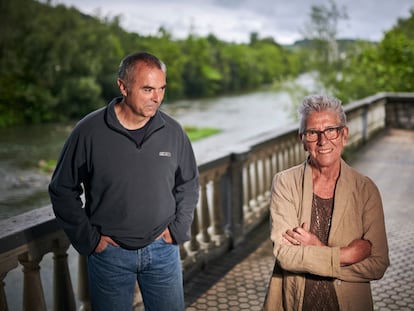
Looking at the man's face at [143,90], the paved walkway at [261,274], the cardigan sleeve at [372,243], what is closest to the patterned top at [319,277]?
the cardigan sleeve at [372,243]

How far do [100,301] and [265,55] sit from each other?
98013mm

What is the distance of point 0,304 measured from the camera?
82.6 inches

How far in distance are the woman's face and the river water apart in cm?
429

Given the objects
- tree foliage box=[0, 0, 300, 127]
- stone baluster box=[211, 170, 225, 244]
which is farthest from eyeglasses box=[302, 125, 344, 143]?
tree foliage box=[0, 0, 300, 127]

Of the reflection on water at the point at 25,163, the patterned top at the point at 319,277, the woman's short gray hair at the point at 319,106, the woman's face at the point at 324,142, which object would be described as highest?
the woman's short gray hair at the point at 319,106

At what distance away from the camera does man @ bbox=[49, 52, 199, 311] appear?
2.09 m

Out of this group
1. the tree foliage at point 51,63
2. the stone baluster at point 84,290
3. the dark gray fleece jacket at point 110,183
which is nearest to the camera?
the dark gray fleece jacket at point 110,183

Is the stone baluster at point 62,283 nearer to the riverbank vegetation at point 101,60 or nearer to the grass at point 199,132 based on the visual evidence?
the riverbank vegetation at point 101,60

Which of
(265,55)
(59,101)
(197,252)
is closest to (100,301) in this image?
(197,252)

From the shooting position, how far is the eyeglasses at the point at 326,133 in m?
1.78

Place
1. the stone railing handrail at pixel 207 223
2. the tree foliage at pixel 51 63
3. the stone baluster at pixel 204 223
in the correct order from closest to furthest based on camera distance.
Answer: the stone railing handrail at pixel 207 223, the stone baluster at pixel 204 223, the tree foliage at pixel 51 63

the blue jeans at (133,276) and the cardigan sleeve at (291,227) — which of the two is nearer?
the cardigan sleeve at (291,227)

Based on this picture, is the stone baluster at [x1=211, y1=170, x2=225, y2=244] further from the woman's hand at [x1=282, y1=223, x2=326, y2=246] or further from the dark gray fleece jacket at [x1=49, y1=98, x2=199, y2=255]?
the woman's hand at [x1=282, y1=223, x2=326, y2=246]

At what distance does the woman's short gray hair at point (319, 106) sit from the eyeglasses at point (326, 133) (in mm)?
27
